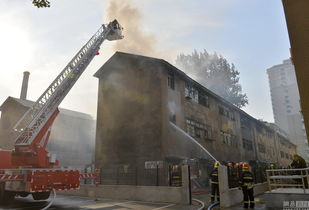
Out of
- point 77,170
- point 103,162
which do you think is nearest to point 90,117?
point 103,162

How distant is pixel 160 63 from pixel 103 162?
889cm

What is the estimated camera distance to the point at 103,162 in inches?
747

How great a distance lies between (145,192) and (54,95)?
20.9ft

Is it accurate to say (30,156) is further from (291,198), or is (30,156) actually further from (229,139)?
(229,139)

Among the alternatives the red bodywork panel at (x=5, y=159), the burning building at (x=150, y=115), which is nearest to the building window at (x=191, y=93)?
the burning building at (x=150, y=115)

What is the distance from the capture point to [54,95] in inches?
446

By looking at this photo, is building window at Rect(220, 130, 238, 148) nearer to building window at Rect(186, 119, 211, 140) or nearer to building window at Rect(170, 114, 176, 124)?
building window at Rect(186, 119, 211, 140)

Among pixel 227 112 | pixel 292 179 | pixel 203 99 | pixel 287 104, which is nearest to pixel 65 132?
pixel 203 99

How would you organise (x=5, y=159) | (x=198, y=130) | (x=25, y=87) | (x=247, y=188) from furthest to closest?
1. (x=25, y=87)
2. (x=198, y=130)
3. (x=5, y=159)
4. (x=247, y=188)

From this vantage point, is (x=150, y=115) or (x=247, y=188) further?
(x=150, y=115)

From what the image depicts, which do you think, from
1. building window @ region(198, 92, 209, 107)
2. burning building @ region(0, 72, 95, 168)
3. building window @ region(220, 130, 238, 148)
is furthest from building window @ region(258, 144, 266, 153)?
burning building @ region(0, 72, 95, 168)

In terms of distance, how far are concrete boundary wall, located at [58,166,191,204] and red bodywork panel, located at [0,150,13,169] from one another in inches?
169

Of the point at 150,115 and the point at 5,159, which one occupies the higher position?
the point at 150,115

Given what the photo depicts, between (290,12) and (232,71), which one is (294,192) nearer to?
(290,12)
